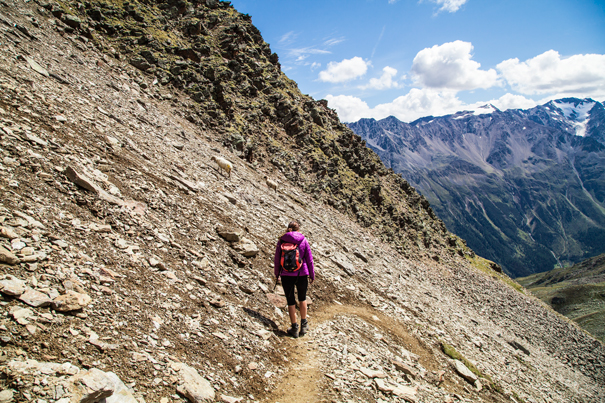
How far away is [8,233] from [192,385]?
5.65 m

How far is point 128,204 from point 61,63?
19.5m

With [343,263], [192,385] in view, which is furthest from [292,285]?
[343,263]

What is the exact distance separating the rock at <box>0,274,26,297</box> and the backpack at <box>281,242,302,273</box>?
7.02 metres

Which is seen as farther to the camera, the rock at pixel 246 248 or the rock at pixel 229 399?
the rock at pixel 246 248

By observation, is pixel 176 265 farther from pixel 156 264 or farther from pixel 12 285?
pixel 12 285

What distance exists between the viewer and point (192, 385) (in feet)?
21.9

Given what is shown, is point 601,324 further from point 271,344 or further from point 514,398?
point 271,344

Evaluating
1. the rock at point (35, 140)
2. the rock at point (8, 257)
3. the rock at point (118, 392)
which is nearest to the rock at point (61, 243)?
the rock at point (8, 257)

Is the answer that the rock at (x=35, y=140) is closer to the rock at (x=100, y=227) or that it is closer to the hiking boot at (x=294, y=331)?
the rock at (x=100, y=227)

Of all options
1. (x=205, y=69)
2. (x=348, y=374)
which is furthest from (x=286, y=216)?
(x=205, y=69)

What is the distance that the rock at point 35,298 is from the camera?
598cm

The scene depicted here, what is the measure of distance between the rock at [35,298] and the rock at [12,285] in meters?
0.10

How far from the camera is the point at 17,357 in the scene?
495 centimetres

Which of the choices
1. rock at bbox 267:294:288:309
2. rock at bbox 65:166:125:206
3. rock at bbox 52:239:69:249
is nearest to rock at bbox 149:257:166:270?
rock at bbox 52:239:69:249
